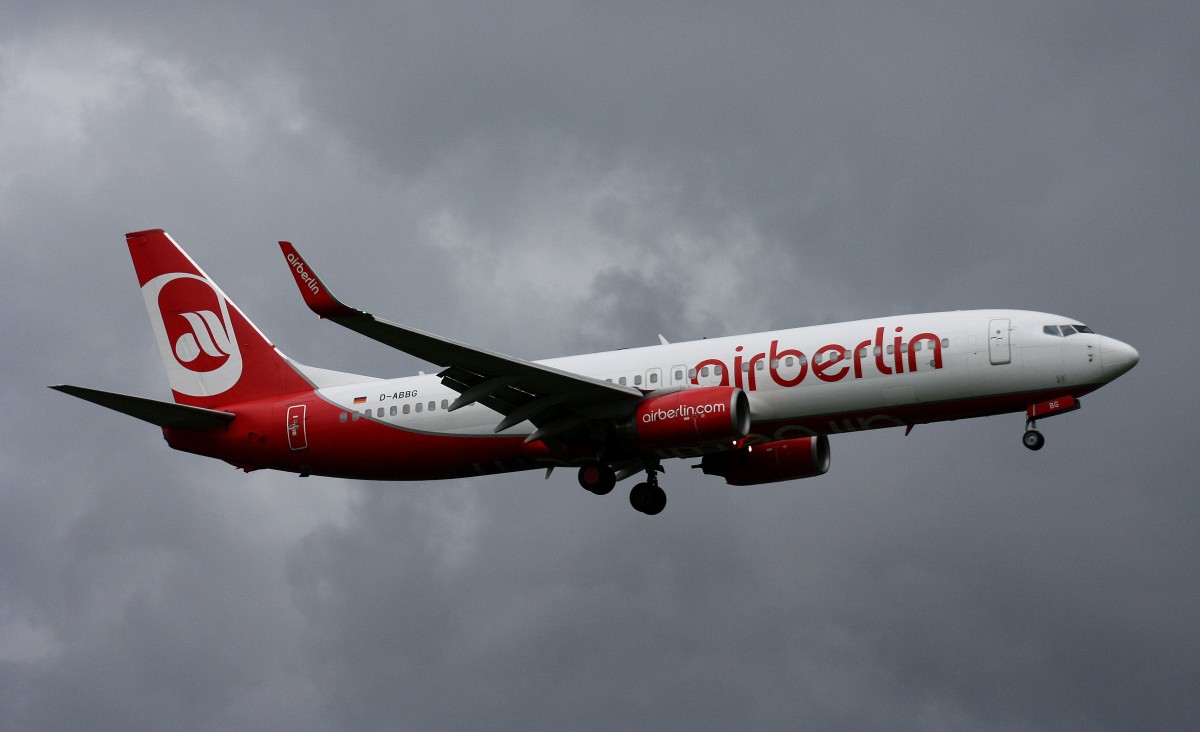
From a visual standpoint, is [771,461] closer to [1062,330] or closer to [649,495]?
[649,495]

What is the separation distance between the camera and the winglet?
37.4 m

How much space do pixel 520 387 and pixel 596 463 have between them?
3829 mm

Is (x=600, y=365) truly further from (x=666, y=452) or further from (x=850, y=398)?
(x=850, y=398)

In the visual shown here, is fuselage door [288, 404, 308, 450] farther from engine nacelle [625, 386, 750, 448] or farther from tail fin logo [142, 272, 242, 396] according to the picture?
engine nacelle [625, 386, 750, 448]

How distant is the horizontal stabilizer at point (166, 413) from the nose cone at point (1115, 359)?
25890 millimetres

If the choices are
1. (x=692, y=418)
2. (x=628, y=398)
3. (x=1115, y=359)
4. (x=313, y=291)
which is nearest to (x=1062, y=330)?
(x=1115, y=359)

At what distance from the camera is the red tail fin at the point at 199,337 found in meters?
50.6

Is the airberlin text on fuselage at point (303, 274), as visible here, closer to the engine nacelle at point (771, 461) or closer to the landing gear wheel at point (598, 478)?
the landing gear wheel at point (598, 478)

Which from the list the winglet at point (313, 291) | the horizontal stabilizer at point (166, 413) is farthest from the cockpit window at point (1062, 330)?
the horizontal stabilizer at point (166, 413)

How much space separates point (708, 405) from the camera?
4184 cm

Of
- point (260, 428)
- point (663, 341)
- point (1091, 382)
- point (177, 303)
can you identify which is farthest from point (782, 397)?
point (177, 303)

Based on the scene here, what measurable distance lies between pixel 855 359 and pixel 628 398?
20.5 ft

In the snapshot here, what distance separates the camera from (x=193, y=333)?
52062 mm

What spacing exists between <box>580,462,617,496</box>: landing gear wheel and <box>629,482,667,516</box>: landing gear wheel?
8.95 feet
